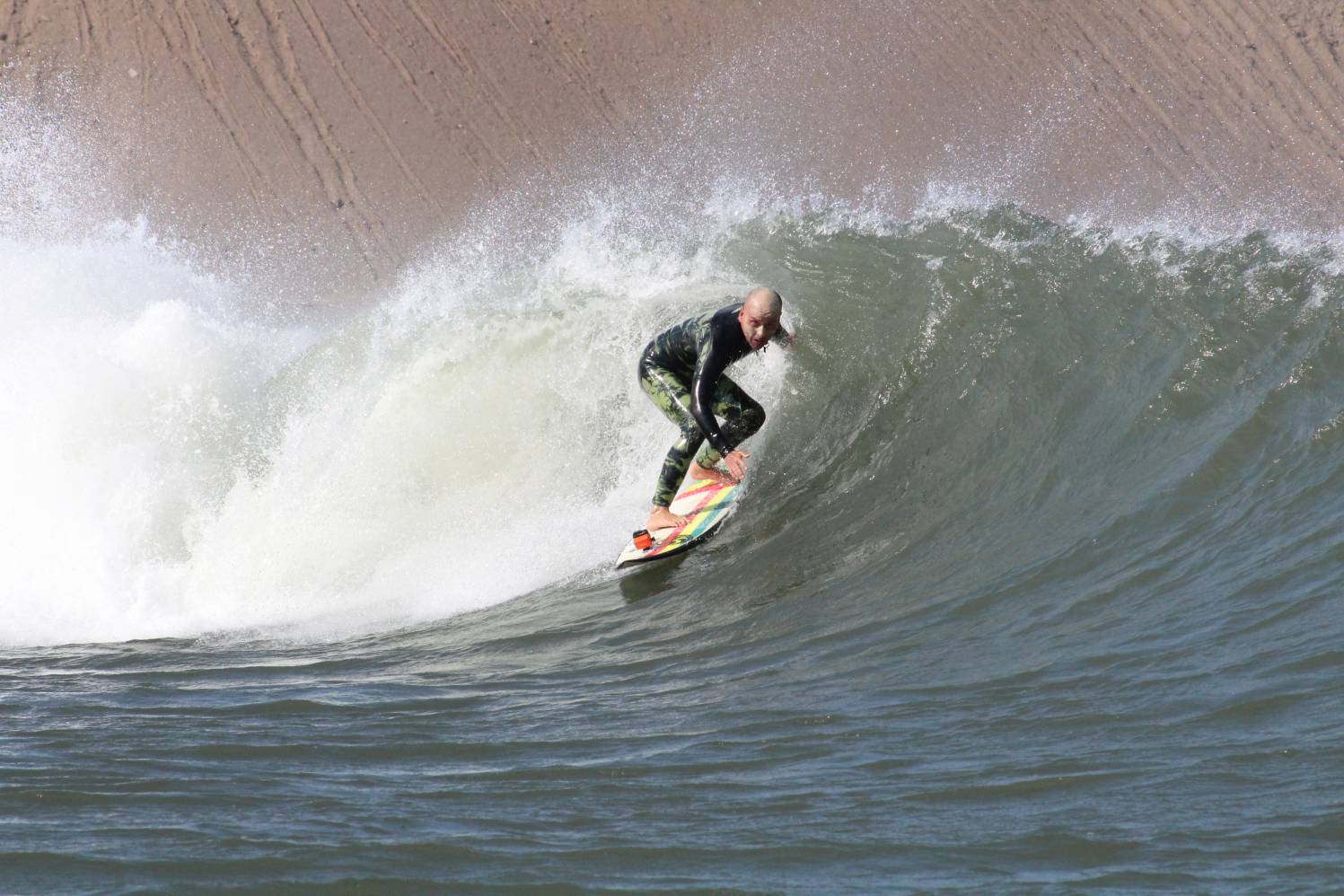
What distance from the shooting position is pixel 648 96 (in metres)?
22.4

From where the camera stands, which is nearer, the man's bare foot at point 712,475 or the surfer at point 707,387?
the surfer at point 707,387

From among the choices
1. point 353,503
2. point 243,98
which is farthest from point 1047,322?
point 243,98

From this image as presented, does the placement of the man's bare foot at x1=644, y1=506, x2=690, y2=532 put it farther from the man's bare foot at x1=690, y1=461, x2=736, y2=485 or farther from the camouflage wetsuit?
the man's bare foot at x1=690, y1=461, x2=736, y2=485

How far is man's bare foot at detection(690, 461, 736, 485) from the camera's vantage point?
7.72 meters

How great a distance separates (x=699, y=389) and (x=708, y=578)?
1.07 meters

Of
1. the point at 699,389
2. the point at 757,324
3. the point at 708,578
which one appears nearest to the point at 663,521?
the point at 708,578

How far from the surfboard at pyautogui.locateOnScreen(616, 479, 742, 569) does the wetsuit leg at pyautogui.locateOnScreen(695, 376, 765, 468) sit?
43 cm

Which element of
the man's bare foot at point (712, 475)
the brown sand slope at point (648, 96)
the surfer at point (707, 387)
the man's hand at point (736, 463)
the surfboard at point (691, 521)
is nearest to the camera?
the man's hand at point (736, 463)

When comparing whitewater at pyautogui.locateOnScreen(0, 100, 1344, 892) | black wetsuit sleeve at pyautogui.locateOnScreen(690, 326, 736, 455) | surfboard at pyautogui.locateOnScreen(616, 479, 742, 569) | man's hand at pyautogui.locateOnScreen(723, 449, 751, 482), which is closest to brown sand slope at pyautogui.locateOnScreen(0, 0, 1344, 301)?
whitewater at pyautogui.locateOnScreen(0, 100, 1344, 892)

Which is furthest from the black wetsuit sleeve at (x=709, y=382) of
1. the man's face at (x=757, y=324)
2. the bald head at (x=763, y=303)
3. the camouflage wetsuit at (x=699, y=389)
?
the bald head at (x=763, y=303)

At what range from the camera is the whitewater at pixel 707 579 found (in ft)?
11.9

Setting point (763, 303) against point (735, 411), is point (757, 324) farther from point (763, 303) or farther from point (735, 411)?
point (735, 411)

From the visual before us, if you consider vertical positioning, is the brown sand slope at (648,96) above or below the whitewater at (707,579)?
above

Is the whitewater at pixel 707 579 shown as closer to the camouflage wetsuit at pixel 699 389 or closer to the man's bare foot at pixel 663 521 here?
the man's bare foot at pixel 663 521
